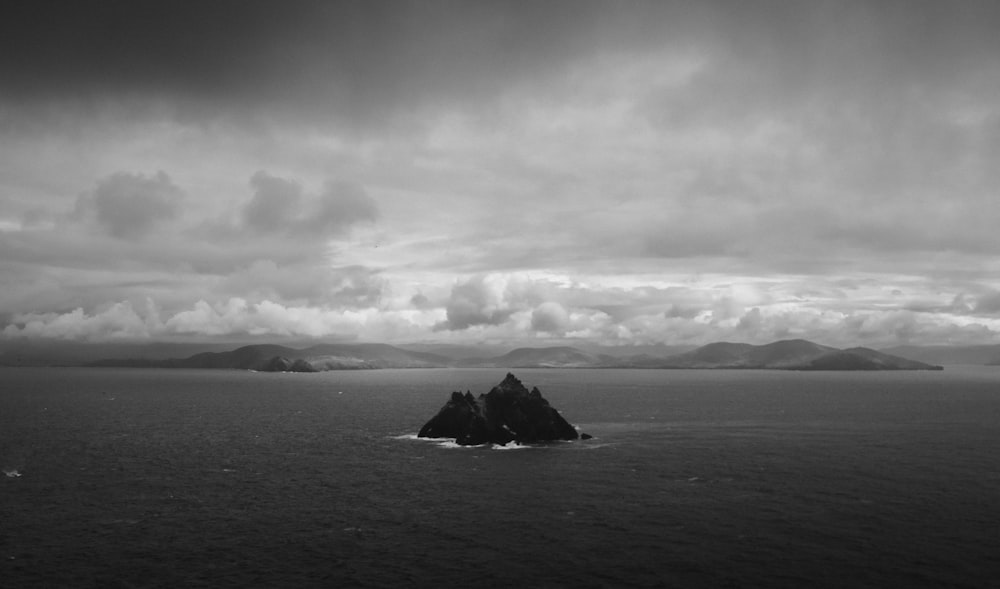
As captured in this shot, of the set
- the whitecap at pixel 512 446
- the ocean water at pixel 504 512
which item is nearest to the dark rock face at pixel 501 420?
the whitecap at pixel 512 446

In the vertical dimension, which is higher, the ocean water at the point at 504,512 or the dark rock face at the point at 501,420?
the dark rock face at the point at 501,420

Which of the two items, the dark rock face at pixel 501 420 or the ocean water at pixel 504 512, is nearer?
the ocean water at pixel 504 512

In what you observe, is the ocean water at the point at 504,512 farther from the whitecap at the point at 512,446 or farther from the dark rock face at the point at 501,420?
the dark rock face at the point at 501,420

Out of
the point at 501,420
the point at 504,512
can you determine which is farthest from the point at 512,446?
the point at 504,512

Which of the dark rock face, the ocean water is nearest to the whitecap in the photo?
the dark rock face

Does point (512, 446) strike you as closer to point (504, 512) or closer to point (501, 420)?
point (501, 420)

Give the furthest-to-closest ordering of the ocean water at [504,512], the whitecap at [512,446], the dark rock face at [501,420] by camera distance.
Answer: the dark rock face at [501,420] → the whitecap at [512,446] → the ocean water at [504,512]
